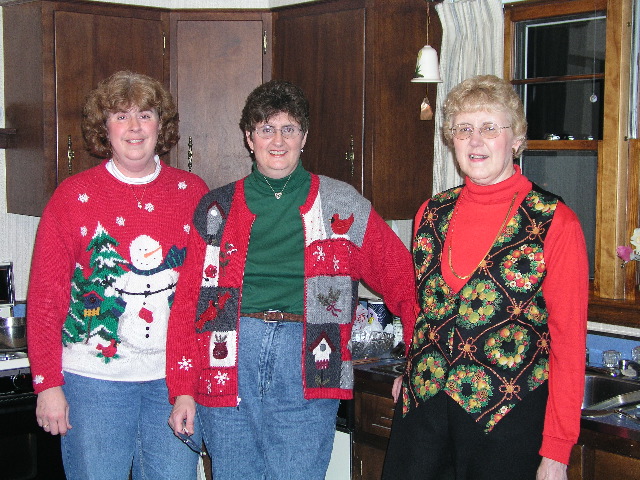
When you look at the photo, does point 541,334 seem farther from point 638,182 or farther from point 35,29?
point 35,29

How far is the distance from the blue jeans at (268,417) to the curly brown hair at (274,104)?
500mm

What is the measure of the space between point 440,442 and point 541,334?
0.32 m

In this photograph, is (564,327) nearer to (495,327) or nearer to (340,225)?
(495,327)

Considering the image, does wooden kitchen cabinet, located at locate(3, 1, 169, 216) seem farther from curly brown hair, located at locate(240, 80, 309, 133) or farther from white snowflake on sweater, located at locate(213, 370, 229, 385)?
white snowflake on sweater, located at locate(213, 370, 229, 385)

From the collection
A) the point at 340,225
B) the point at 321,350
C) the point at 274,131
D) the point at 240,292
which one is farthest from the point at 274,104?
the point at 321,350

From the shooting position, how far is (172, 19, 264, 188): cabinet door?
300 centimetres

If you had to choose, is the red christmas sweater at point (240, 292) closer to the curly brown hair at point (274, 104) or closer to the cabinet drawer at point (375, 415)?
the curly brown hair at point (274, 104)

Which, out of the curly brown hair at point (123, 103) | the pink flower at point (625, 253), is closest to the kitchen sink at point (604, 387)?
the pink flower at point (625, 253)

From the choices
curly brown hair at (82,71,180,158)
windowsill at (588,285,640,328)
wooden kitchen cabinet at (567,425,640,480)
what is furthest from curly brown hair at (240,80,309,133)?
windowsill at (588,285,640,328)

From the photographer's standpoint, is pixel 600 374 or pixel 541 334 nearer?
pixel 541 334

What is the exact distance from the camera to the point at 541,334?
65.9 inches

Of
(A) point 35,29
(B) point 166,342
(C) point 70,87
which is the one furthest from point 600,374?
(A) point 35,29

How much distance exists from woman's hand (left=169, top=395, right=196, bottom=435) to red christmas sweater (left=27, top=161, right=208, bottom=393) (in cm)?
14

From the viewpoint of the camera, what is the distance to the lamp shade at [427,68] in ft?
8.77
